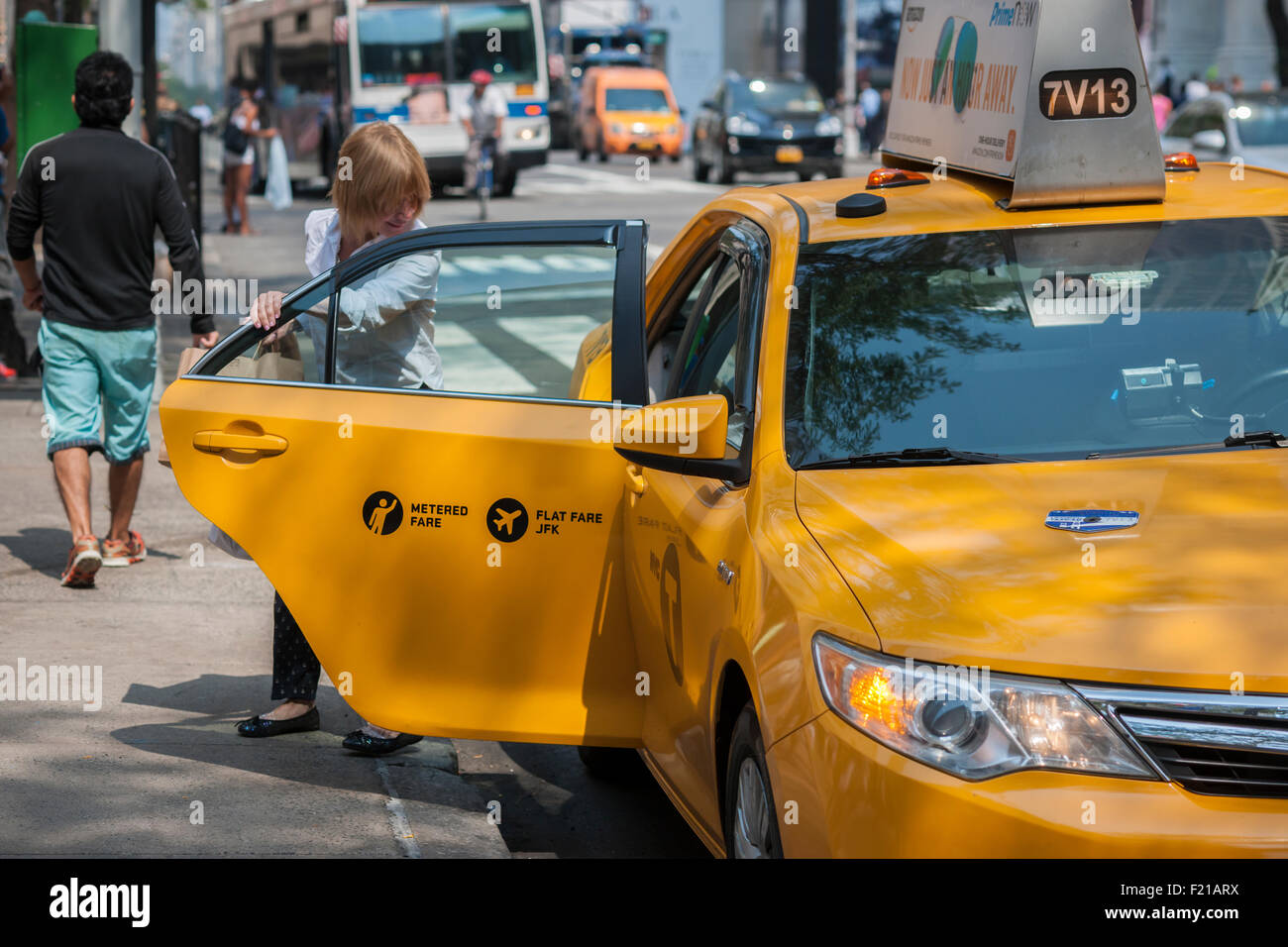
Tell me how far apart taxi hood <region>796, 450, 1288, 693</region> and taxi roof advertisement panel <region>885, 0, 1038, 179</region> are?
1.14 m

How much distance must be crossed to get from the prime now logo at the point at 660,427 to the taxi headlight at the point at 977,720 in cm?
92

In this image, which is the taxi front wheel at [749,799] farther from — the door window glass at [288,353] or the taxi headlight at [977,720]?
the door window glass at [288,353]

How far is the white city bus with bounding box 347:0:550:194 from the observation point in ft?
94.8

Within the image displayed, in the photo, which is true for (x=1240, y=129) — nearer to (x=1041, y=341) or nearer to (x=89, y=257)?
(x=89, y=257)

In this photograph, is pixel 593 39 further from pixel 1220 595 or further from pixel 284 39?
pixel 1220 595

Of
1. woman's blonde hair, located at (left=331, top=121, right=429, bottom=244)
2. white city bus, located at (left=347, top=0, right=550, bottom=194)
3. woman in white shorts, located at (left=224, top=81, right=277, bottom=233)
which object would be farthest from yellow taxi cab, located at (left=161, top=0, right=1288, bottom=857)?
white city bus, located at (left=347, top=0, right=550, bottom=194)

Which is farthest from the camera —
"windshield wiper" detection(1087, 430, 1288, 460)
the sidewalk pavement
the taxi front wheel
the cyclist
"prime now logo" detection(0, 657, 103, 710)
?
the cyclist

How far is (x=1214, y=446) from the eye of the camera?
3.90 metres

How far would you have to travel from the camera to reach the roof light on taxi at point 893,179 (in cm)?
489

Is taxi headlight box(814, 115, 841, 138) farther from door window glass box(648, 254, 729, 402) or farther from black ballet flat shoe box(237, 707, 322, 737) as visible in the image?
black ballet flat shoe box(237, 707, 322, 737)

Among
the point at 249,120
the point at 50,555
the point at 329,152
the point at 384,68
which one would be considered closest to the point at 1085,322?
the point at 50,555

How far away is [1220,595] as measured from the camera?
3.12m

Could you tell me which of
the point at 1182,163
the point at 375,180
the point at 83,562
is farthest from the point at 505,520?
the point at 83,562

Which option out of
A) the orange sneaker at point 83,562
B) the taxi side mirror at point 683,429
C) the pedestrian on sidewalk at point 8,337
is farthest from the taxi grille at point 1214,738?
the pedestrian on sidewalk at point 8,337
